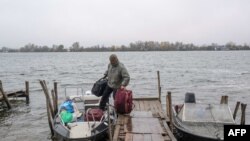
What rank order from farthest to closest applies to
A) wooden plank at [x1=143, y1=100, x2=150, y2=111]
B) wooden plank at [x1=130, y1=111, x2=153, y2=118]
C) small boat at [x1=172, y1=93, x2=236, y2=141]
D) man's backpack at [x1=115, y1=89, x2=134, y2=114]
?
wooden plank at [x1=143, y1=100, x2=150, y2=111]
wooden plank at [x1=130, y1=111, x2=153, y2=118]
man's backpack at [x1=115, y1=89, x2=134, y2=114]
small boat at [x1=172, y1=93, x2=236, y2=141]

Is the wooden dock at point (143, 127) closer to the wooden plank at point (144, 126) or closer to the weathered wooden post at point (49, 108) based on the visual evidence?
the wooden plank at point (144, 126)

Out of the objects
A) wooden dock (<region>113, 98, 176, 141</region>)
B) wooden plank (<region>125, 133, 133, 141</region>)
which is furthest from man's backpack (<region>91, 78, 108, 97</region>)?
wooden plank (<region>125, 133, 133, 141</region>)

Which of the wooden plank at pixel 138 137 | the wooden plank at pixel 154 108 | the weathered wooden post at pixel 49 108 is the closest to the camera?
the wooden plank at pixel 138 137

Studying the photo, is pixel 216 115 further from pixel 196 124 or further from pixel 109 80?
pixel 109 80

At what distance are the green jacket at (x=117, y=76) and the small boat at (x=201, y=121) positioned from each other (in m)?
2.54

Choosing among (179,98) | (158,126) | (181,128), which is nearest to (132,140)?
(158,126)

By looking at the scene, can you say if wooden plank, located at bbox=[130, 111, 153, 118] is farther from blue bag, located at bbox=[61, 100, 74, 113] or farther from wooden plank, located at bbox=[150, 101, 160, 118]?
blue bag, located at bbox=[61, 100, 74, 113]

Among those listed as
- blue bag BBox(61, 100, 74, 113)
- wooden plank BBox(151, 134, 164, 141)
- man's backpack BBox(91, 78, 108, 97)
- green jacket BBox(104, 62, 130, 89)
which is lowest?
wooden plank BBox(151, 134, 164, 141)

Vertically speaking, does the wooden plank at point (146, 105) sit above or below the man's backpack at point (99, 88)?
below

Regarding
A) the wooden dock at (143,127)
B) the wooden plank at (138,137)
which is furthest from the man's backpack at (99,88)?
the wooden plank at (138,137)

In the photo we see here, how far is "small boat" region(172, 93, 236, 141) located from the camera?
11517mm

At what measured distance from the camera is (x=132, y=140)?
32.5 feet

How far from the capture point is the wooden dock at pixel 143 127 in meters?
10.2

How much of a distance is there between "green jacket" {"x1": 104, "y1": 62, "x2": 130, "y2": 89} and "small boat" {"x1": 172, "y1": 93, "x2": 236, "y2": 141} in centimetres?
254
